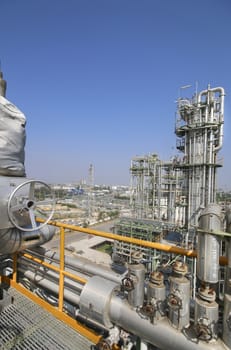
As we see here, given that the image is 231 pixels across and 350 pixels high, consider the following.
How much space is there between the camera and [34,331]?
1.92 m

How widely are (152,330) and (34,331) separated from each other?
3.99ft

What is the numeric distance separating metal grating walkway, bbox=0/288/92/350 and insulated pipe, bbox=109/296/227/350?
490mm

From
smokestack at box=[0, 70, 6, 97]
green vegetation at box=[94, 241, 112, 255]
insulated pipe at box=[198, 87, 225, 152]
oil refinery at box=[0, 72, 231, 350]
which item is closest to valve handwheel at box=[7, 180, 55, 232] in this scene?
oil refinery at box=[0, 72, 231, 350]

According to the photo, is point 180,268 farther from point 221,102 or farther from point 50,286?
point 221,102

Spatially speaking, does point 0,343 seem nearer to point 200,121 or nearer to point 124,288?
point 124,288

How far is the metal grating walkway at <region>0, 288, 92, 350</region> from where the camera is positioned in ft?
5.79

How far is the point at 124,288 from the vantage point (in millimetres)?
1586

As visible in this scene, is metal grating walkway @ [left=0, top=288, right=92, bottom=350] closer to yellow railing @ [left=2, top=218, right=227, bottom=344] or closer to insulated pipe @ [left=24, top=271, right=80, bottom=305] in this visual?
yellow railing @ [left=2, top=218, right=227, bottom=344]

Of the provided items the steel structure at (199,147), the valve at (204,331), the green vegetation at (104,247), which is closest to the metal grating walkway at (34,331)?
the valve at (204,331)

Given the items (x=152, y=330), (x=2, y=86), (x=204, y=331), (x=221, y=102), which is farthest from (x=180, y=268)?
(x=221, y=102)

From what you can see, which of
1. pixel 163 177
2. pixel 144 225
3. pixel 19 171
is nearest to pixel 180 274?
pixel 19 171

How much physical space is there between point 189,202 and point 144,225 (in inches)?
169

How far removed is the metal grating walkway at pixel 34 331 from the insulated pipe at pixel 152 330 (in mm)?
490

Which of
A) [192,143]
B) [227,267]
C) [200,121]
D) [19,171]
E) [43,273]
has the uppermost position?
[200,121]
